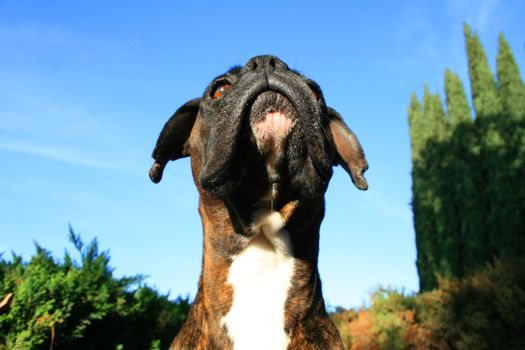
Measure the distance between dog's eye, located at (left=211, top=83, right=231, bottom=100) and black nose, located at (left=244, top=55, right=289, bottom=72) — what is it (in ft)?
0.91

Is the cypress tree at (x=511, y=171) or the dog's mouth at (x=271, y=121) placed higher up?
the cypress tree at (x=511, y=171)

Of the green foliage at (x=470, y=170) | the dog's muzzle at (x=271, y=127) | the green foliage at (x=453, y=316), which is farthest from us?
the green foliage at (x=470, y=170)

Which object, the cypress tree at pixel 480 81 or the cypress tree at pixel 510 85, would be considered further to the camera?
the cypress tree at pixel 480 81

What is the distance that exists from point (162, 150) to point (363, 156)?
149 cm

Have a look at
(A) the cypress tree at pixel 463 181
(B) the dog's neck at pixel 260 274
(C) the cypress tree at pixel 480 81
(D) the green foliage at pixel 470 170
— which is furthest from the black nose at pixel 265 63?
(C) the cypress tree at pixel 480 81

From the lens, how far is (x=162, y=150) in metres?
3.86

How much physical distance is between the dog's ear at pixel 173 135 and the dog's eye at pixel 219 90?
497mm

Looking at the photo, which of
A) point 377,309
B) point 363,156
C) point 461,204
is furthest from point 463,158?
point 363,156

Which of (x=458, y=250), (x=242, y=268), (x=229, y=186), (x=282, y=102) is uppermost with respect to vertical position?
(x=458, y=250)

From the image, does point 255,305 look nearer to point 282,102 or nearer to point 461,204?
point 282,102

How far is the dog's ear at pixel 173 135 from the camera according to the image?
3.80 meters

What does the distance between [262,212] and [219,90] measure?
2.79ft

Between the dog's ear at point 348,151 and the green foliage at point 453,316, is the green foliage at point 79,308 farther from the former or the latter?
the green foliage at point 453,316

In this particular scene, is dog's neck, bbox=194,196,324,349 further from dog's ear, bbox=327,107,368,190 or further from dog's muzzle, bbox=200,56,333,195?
dog's ear, bbox=327,107,368,190
